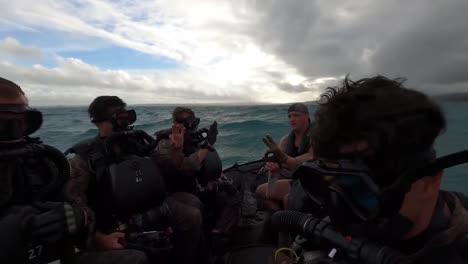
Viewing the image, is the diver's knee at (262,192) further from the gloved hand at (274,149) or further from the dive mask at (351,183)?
the dive mask at (351,183)

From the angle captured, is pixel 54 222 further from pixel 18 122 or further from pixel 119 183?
pixel 119 183

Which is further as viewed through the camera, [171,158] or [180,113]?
[180,113]

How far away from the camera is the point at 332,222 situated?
114cm

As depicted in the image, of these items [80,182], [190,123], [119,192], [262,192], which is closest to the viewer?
[119,192]

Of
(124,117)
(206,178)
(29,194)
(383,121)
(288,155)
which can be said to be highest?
(383,121)

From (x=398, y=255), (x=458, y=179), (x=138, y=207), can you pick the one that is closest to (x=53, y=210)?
(x=138, y=207)

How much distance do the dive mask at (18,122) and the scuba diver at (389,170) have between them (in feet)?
4.91

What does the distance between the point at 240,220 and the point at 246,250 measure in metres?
0.75

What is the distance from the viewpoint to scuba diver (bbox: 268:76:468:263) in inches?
Answer: 35.9

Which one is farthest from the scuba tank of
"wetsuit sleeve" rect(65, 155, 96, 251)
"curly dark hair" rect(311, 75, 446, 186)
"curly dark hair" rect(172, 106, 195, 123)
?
"curly dark hair" rect(172, 106, 195, 123)

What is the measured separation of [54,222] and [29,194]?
319 mm

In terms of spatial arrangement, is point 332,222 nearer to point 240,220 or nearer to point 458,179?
point 240,220

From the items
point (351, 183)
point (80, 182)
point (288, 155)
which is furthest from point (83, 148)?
point (288, 155)

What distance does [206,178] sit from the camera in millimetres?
3730
